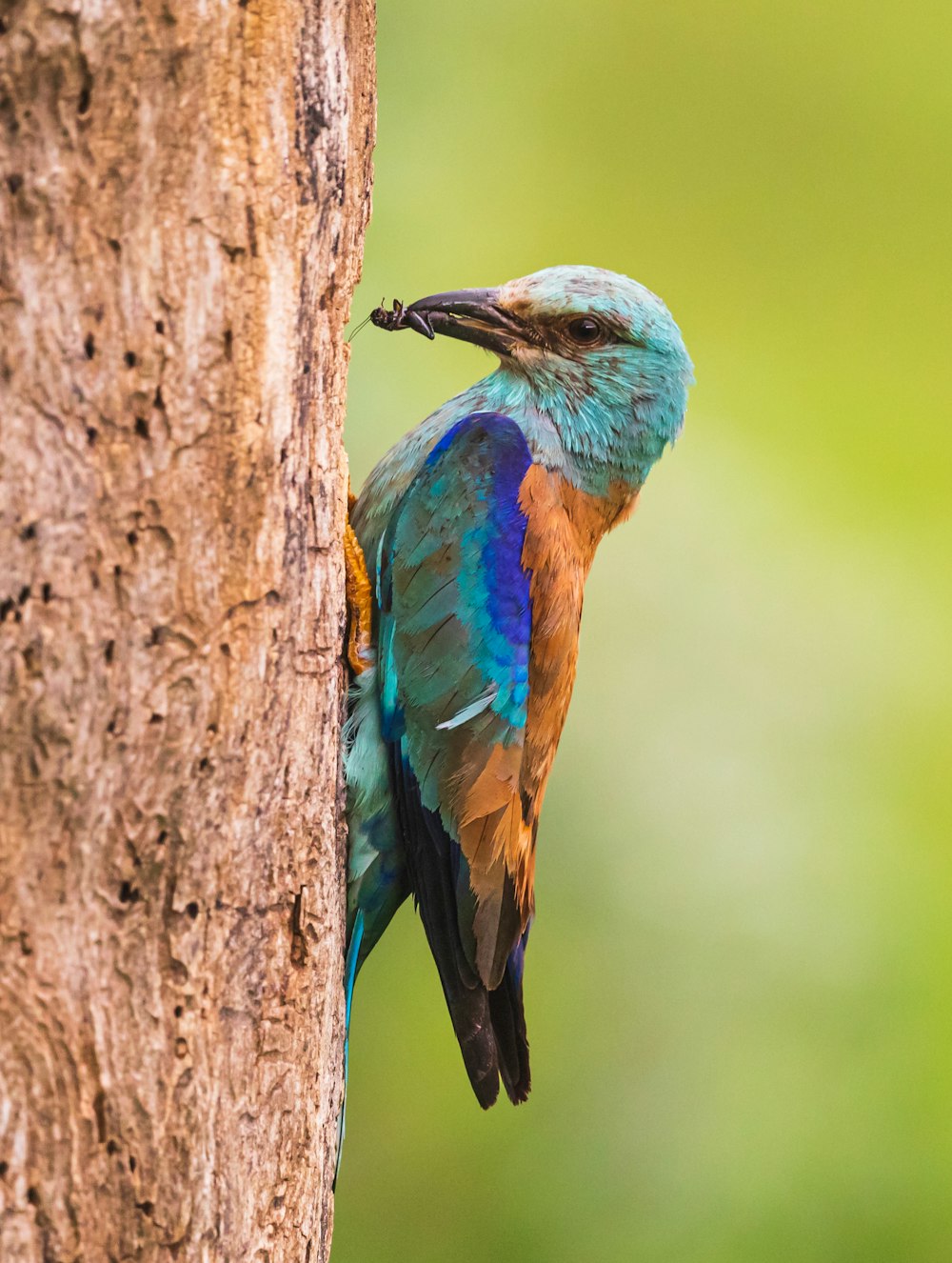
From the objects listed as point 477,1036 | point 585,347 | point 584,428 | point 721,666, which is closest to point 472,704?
point 477,1036

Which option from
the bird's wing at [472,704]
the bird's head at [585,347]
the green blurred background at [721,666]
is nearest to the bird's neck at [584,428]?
the bird's head at [585,347]

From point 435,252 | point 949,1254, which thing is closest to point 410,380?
point 435,252

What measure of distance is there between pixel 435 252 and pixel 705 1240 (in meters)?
4.18

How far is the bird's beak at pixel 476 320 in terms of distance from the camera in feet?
10.00

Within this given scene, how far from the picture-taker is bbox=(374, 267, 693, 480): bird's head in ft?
9.90

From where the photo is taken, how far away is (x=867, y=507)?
17.9ft

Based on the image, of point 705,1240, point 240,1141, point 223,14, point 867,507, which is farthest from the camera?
point 867,507

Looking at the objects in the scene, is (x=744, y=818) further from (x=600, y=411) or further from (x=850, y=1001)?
(x=600, y=411)

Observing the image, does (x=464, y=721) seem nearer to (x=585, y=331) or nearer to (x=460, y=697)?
(x=460, y=697)

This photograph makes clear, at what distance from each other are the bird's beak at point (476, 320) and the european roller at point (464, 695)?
0.09 meters

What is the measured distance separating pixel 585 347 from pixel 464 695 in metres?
0.99

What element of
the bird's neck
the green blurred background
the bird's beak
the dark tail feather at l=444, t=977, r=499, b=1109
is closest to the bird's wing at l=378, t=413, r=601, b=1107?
the dark tail feather at l=444, t=977, r=499, b=1109

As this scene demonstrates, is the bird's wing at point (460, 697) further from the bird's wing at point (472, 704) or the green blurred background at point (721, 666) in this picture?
the green blurred background at point (721, 666)

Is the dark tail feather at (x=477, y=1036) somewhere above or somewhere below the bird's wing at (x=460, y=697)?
below
